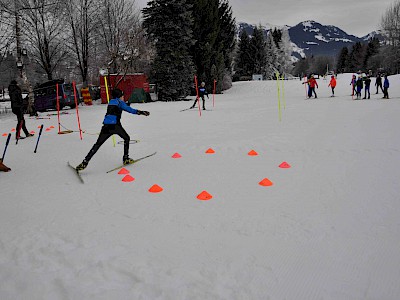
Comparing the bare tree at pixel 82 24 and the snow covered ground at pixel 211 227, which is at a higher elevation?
the bare tree at pixel 82 24

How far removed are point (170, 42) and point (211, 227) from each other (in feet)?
83.7

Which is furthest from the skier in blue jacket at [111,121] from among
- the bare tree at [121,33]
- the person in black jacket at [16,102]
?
the bare tree at [121,33]

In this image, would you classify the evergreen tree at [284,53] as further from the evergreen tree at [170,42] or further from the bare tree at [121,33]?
the evergreen tree at [170,42]

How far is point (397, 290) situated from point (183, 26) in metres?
27.8

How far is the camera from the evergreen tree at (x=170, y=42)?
26750 mm

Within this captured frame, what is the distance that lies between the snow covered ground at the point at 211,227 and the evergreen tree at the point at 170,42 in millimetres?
20811

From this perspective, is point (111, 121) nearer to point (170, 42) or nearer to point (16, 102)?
point (16, 102)

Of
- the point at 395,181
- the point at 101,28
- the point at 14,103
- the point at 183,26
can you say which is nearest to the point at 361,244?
the point at 395,181

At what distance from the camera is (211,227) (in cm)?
376

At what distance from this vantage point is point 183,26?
27453 millimetres

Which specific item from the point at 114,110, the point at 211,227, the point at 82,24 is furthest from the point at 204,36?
the point at 211,227

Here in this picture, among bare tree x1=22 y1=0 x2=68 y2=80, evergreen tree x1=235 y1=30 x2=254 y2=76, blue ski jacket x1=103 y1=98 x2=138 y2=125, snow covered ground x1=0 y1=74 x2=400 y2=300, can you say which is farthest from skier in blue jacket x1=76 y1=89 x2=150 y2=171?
evergreen tree x1=235 y1=30 x2=254 y2=76

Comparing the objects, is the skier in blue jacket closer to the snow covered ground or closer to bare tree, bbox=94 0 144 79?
the snow covered ground

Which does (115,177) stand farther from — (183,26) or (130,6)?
(130,6)
